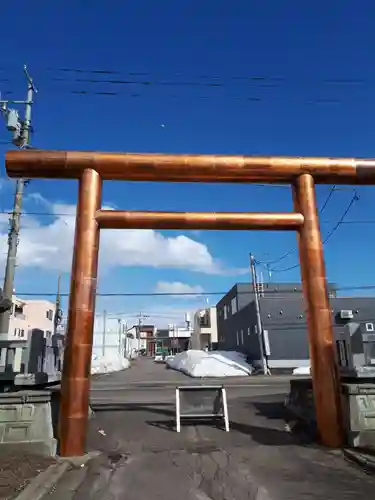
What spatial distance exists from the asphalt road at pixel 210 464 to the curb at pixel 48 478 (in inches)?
4.9

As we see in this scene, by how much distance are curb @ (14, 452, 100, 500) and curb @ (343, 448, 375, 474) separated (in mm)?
3702

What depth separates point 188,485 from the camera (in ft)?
14.5

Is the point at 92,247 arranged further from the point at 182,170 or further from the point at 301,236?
the point at 301,236

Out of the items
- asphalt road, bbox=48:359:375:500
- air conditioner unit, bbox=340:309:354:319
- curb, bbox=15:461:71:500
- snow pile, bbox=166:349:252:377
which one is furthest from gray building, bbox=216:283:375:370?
curb, bbox=15:461:71:500

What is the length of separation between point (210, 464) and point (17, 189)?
12.0 meters

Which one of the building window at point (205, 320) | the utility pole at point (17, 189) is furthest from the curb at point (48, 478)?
the building window at point (205, 320)

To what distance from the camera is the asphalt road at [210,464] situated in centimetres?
420

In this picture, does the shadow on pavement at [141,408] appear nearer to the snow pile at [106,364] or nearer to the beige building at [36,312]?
the snow pile at [106,364]

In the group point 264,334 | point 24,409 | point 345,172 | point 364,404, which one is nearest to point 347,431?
point 364,404

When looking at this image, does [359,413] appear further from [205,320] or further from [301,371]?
[205,320]

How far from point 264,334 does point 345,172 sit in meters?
20.5

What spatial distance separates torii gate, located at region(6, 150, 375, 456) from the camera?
238 inches

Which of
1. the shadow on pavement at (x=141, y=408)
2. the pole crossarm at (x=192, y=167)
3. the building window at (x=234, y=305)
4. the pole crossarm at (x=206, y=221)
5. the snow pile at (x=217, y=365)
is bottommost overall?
the shadow on pavement at (x=141, y=408)

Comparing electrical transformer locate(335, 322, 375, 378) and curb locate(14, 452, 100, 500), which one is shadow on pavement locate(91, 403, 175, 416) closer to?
curb locate(14, 452, 100, 500)
